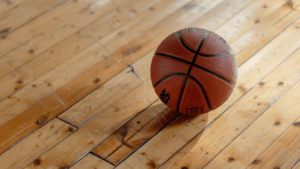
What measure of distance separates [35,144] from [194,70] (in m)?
1.19

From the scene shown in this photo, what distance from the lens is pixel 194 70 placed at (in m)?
1.62

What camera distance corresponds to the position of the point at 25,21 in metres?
2.68

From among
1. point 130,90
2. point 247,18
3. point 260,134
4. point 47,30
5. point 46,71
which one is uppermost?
point 47,30

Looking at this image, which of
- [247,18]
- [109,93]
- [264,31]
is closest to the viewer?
[109,93]

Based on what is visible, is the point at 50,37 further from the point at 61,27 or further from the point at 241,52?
the point at 241,52

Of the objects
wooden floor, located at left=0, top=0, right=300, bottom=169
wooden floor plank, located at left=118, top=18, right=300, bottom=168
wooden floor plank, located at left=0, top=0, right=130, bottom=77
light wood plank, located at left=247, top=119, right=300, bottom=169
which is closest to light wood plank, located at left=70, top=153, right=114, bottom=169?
wooden floor, located at left=0, top=0, right=300, bottom=169

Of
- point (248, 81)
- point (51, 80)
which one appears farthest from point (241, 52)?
point (51, 80)

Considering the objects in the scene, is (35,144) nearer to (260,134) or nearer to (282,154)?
(260,134)

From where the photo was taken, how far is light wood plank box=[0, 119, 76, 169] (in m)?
1.87

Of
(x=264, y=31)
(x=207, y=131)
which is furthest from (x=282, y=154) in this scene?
(x=264, y=31)

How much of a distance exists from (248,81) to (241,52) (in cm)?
29

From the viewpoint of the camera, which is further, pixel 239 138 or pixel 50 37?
pixel 50 37

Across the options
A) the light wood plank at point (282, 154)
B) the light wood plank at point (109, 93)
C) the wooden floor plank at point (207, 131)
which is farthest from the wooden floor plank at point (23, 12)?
the light wood plank at point (282, 154)

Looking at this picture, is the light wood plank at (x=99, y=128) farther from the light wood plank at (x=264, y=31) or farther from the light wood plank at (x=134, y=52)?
the light wood plank at (x=264, y=31)
